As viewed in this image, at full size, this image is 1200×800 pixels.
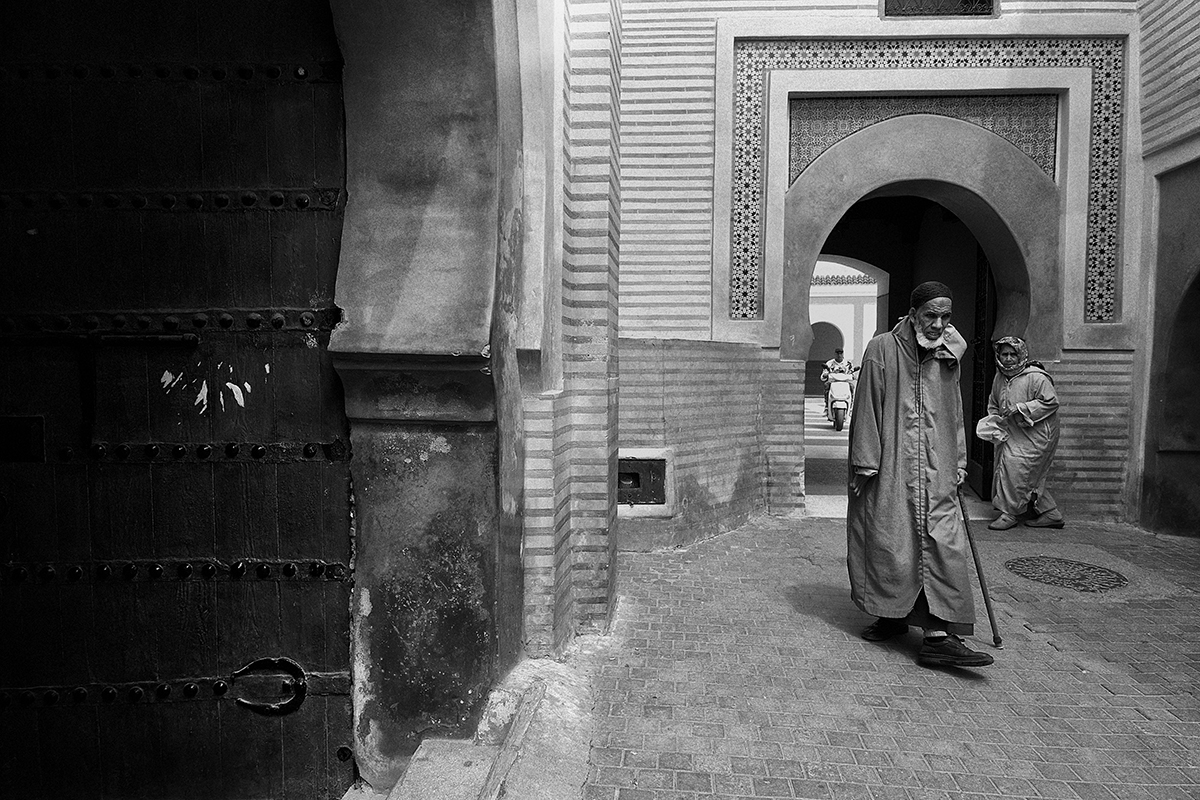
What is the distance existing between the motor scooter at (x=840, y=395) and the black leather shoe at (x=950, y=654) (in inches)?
451

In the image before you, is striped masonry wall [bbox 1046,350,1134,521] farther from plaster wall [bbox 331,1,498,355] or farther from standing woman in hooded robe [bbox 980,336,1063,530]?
plaster wall [bbox 331,1,498,355]

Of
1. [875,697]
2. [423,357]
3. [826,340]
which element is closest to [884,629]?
[875,697]

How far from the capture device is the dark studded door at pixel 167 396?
2.69m

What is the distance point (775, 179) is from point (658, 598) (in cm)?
443

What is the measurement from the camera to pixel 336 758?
280 cm

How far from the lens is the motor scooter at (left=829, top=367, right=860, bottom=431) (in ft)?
48.3

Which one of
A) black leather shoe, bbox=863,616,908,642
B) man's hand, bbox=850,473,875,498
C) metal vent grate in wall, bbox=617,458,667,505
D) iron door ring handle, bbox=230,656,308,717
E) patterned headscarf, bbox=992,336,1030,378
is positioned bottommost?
black leather shoe, bbox=863,616,908,642

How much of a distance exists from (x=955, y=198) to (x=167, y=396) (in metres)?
6.99

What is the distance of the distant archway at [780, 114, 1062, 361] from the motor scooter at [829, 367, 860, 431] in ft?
24.1

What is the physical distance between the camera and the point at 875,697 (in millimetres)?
3230

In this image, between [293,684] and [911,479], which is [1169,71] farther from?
[293,684]

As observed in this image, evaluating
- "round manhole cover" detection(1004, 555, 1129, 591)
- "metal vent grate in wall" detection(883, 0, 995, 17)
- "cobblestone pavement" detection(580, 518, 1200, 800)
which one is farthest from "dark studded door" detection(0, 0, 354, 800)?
"metal vent grate in wall" detection(883, 0, 995, 17)

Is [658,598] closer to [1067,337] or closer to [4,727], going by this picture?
[4,727]

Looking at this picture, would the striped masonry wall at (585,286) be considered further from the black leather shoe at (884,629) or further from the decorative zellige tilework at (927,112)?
the decorative zellige tilework at (927,112)
